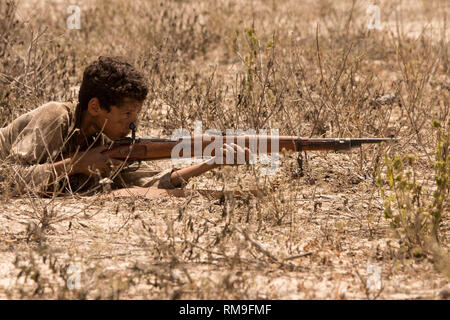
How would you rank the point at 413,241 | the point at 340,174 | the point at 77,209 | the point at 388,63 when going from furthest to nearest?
the point at 388,63
the point at 340,174
the point at 77,209
the point at 413,241

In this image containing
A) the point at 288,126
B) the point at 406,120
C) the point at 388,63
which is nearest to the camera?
the point at 288,126

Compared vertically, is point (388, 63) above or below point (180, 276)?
above

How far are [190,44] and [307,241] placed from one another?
4172 millimetres

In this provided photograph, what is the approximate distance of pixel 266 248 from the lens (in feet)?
11.7

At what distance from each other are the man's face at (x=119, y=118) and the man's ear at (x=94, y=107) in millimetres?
28

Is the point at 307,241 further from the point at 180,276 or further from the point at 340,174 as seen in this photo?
the point at 340,174

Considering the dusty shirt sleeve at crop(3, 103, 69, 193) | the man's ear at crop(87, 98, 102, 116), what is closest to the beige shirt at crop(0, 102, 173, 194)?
the dusty shirt sleeve at crop(3, 103, 69, 193)

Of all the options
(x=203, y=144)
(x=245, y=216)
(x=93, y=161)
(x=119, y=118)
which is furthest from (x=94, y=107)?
(x=245, y=216)

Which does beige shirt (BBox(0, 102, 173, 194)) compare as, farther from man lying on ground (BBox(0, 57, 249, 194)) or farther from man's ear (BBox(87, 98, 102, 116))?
man's ear (BBox(87, 98, 102, 116))

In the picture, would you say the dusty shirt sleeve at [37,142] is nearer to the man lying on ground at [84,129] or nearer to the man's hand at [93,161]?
the man lying on ground at [84,129]

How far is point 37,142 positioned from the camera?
424 cm

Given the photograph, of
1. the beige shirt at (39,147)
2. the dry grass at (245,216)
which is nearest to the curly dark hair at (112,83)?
the beige shirt at (39,147)
